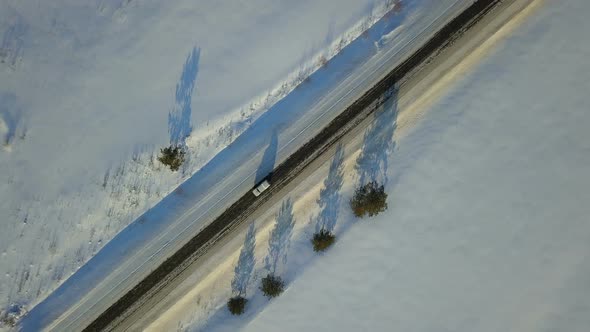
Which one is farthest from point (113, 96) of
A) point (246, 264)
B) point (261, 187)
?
point (246, 264)

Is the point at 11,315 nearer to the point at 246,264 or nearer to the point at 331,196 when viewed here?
the point at 246,264

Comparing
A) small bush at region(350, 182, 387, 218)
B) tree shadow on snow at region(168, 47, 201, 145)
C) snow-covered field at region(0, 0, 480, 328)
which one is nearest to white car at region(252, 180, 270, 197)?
snow-covered field at region(0, 0, 480, 328)

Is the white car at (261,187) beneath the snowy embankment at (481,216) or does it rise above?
above

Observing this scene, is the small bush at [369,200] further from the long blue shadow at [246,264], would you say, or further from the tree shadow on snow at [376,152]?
the long blue shadow at [246,264]

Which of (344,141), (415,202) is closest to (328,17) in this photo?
(344,141)

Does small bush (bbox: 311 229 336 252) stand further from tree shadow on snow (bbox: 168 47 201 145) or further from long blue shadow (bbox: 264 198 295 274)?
tree shadow on snow (bbox: 168 47 201 145)

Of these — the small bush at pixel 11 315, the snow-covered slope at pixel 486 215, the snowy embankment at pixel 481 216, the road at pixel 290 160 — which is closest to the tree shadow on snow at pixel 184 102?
the road at pixel 290 160
